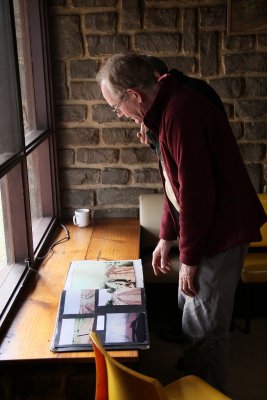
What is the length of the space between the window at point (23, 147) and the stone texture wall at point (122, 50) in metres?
0.16

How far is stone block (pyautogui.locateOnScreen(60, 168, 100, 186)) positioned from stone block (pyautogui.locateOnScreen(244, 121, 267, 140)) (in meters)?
1.00

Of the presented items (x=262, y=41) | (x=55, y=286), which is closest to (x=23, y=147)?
(x=55, y=286)

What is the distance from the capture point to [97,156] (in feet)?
10.8

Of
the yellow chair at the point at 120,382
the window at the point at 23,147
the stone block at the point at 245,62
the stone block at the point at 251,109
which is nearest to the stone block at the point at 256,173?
the stone block at the point at 251,109

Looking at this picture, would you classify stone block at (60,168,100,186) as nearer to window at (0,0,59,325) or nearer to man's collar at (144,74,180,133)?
window at (0,0,59,325)

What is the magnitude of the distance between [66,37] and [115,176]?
0.92 m

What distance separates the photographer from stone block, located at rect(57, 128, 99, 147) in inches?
128

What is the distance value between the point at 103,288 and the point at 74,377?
484mm

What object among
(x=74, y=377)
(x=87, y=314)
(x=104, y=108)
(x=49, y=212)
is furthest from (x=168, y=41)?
(x=74, y=377)

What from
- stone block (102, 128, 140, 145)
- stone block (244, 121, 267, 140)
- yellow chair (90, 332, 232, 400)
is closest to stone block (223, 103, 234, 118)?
stone block (244, 121, 267, 140)

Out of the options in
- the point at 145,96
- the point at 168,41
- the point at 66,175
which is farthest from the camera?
the point at 66,175

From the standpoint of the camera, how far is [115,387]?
4.54 feet

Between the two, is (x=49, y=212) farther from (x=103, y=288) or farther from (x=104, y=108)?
(x=103, y=288)

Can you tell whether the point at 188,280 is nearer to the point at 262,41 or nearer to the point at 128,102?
the point at 128,102
